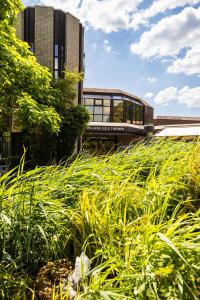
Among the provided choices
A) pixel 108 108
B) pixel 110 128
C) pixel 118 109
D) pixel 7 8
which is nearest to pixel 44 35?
pixel 110 128

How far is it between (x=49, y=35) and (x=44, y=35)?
0.31m

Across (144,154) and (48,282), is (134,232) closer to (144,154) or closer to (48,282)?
(48,282)

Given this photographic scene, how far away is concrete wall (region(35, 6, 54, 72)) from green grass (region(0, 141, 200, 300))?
17793mm

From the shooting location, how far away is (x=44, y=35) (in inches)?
763

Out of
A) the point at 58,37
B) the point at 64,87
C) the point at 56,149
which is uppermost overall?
the point at 58,37

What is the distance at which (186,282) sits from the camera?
1201mm

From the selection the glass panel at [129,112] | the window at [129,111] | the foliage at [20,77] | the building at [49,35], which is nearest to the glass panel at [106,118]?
the window at [129,111]

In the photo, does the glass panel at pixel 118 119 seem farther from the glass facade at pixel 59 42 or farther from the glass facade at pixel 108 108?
the glass facade at pixel 59 42

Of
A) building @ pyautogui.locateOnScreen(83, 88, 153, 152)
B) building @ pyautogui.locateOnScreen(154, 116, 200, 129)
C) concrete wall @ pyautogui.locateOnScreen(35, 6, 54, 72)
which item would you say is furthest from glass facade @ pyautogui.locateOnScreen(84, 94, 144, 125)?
building @ pyautogui.locateOnScreen(154, 116, 200, 129)

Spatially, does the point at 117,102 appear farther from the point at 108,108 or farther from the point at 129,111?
the point at 129,111

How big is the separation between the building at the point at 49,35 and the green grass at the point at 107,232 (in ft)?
57.6

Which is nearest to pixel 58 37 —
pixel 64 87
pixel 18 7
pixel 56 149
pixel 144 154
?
pixel 64 87

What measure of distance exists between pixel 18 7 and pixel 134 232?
6.52 metres

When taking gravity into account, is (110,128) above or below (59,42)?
below
